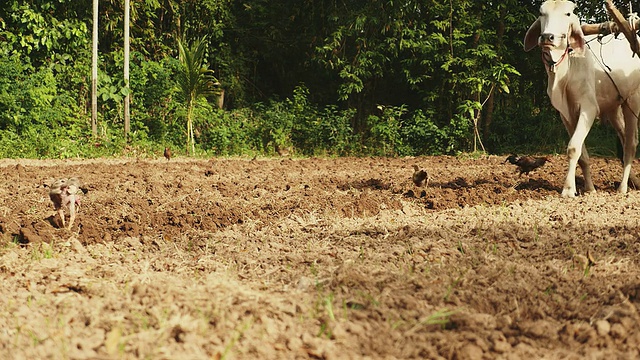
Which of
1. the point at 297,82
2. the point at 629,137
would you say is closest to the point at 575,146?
the point at 629,137

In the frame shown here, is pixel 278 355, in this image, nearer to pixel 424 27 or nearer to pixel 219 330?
pixel 219 330

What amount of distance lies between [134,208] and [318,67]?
1215cm

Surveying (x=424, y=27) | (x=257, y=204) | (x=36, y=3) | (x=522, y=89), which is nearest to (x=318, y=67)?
(x=424, y=27)

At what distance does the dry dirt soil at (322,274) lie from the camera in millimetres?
2684

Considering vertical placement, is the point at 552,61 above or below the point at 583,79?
above

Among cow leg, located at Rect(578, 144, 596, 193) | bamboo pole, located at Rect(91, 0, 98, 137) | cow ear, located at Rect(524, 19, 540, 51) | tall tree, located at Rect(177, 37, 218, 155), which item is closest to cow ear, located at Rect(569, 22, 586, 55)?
cow ear, located at Rect(524, 19, 540, 51)

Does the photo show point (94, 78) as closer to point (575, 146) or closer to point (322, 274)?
point (575, 146)

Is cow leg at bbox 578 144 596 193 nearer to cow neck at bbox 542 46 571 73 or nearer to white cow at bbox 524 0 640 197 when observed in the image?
white cow at bbox 524 0 640 197

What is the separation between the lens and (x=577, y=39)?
6609 millimetres

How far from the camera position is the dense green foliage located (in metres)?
13.5

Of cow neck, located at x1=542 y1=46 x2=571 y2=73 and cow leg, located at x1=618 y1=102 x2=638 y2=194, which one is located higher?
cow neck, located at x1=542 y1=46 x2=571 y2=73

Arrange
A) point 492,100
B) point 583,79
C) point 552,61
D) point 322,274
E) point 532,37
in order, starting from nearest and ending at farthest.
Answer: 1. point 322,274
2. point 552,61
3. point 583,79
4. point 532,37
5. point 492,100

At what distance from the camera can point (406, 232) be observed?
4.84 meters

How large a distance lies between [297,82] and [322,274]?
15.5 meters
